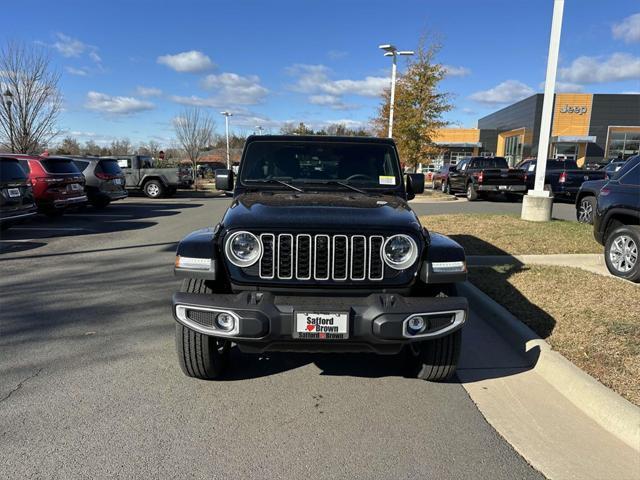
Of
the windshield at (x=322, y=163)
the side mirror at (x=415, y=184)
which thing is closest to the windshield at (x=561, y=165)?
the side mirror at (x=415, y=184)

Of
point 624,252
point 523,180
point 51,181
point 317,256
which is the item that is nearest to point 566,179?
point 523,180

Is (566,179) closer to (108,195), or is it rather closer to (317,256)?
(108,195)

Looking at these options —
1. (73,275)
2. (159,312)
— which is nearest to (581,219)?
(159,312)

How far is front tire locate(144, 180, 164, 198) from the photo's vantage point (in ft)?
68.5

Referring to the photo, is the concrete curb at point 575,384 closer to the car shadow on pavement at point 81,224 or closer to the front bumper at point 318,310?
the front bumper at point 318,310

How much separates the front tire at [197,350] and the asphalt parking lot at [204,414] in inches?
4.7

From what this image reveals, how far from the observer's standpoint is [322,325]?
9.47ft

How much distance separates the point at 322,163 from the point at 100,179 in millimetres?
12454

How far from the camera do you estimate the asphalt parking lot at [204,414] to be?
2590mm

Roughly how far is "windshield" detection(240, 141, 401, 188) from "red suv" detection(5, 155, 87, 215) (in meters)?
8.92

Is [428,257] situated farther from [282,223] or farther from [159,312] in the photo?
[159,312]

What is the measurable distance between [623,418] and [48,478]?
335 cm

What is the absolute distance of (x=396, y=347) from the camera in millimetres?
3082

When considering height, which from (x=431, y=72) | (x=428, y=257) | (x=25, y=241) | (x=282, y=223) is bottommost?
(x=25, y=241)
